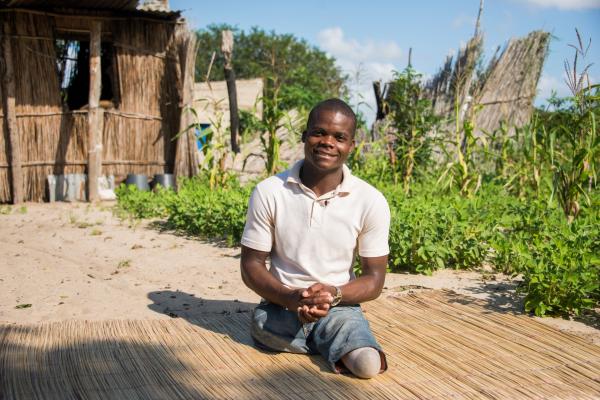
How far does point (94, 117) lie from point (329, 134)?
267 inches

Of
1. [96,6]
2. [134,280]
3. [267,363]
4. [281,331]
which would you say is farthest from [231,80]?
[267,363]

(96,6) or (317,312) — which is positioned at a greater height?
(96,6)

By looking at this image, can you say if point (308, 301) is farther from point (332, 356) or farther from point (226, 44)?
point (226, 44)

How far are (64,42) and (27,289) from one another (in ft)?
25.8

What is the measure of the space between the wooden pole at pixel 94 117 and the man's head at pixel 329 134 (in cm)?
668

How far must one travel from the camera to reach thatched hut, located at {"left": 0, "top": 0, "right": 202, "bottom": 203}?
823 cm

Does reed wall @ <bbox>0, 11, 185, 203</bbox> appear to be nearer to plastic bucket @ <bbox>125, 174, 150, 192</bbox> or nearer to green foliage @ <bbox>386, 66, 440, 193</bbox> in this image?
plastic bucket @ <bbox>125, 174, 150, 192</bbox>

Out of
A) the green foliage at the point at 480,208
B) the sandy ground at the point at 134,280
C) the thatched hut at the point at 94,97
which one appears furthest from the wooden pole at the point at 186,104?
the sandy ground at the point at 134,280

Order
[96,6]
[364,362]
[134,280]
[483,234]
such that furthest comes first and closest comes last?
1. [96,6]
2. [483,234]
3. [134,280]
4. [364,362]

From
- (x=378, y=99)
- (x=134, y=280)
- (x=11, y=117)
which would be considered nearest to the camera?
(x=134, y=280)

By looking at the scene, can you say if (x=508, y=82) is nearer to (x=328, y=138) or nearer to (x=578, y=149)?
(x=578, y=149)

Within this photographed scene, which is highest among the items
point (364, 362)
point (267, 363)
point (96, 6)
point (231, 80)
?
point (96, 6)

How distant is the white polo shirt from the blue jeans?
0.15 metres

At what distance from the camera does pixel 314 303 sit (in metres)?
2.45
